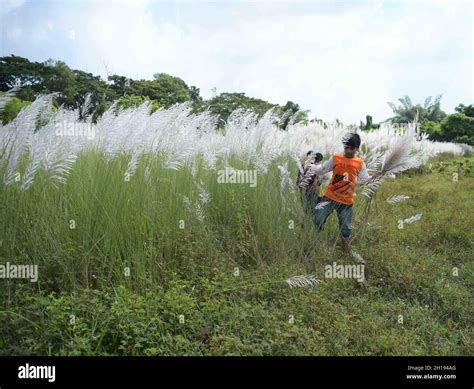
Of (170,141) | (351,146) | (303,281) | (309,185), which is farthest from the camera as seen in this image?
(309,185)

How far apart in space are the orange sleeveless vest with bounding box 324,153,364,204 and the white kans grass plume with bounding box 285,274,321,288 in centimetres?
84

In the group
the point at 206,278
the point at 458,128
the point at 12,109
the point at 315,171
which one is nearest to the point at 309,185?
the point at 315,171

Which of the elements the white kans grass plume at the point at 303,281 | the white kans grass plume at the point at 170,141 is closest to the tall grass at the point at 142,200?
Result: the white kans grass plume at the point at 170,141

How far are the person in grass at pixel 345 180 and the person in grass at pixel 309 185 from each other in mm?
93

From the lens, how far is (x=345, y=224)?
3.84m

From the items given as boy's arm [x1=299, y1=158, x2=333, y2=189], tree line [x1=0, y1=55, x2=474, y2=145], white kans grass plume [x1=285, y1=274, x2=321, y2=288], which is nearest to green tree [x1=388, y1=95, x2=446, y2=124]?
tree line [x1=0, y1=55, x2=474, y2=145]

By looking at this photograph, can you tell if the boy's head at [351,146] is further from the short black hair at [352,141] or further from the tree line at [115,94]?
the tree line at [115,94]

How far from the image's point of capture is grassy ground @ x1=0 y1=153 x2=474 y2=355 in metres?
2.54

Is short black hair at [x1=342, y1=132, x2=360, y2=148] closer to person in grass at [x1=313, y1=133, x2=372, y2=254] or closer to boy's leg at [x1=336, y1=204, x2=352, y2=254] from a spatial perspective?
person in grass at [x1=313, y1=133, x2=372, y2=254]

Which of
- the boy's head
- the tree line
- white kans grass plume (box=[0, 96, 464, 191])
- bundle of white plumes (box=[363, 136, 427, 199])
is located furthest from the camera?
the boy's head

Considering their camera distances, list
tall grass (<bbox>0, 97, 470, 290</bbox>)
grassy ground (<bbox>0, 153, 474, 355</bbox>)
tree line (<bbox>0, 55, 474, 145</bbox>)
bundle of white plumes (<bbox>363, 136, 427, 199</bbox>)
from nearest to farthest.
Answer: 1. grassy ground (<bbox>0, 153, 474, 355</bbox>)
2. tall grass (<bbox>0, 97, 470, 290</bbox>)
3. tree line (<bbox>0, 55, 474, 145</bbox>)
4. bundle of white plumes (<bbox>363, 136, 427, 199</bbox>)

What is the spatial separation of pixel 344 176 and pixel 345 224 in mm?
380

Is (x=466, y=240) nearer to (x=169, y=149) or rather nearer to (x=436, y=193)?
(x=436, y=193)

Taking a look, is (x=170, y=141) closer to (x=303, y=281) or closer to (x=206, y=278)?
(x=206, y=278)
